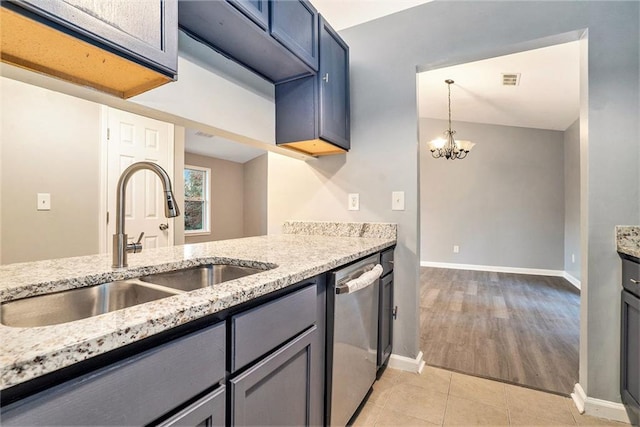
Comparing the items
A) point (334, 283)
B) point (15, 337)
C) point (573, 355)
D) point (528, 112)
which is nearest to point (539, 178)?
point (528, 112)

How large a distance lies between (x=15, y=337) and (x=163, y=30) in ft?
3.16

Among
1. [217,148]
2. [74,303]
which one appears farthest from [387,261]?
[217,148]

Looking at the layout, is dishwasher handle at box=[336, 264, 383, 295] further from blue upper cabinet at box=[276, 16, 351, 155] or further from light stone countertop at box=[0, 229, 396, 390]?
blue upper cabinet at box=[276, 16, 351, 155]

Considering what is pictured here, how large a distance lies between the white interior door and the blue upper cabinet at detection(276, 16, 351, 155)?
144 cm

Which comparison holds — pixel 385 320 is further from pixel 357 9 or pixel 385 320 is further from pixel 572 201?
pixel 572 201

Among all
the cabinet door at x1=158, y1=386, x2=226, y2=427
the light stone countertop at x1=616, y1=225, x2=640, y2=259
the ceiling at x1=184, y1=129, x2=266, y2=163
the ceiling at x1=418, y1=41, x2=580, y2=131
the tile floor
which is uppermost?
the ceiling at x1=418, y1=41, x2=580, y2=131

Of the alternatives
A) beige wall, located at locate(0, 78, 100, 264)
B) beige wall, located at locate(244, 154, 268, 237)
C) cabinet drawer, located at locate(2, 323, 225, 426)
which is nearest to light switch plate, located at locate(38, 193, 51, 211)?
beige wall, located at locate(0, 78, 100, 264)

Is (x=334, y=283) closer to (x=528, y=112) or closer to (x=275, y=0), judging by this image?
(x=275, y=0)

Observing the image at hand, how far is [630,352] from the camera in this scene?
1.45 m

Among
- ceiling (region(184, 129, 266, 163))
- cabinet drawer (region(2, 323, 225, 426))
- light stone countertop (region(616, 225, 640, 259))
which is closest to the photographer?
cabinet drawer (region(2, 323, 225, 426))

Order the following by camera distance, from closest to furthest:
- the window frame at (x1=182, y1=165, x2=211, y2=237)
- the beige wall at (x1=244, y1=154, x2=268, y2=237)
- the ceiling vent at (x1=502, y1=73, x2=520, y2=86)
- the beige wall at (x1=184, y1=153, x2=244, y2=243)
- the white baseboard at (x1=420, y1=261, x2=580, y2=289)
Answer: the ceiling vent at (x1=502, y1=73, x2=520, y2=86)
the white baseboard at (x1=420, y1=261, x2=580, y2=289)
the window frame at (x1=182, y1=165, x2=211, y2=237)
the beige wall at (x1=184, y1=153, x2=244, y2=243)
the beige wall at (x1=244, y1=154, x2=268, y2=237)

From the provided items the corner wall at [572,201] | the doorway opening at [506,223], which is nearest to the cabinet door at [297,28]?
the doorway opening at [506,223]

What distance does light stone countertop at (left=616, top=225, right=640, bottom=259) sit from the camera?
1.51m

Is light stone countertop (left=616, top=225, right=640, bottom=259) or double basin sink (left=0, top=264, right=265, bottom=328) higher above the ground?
light stone countertop (left=616, top=225, right=640, bottom=259)
